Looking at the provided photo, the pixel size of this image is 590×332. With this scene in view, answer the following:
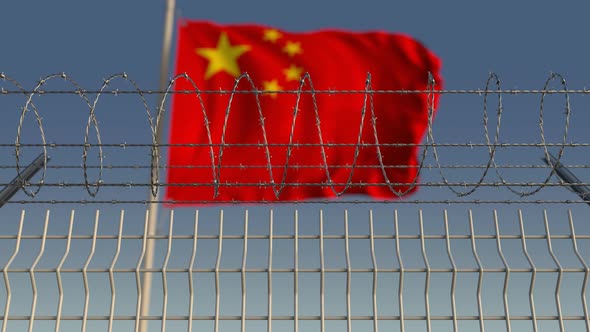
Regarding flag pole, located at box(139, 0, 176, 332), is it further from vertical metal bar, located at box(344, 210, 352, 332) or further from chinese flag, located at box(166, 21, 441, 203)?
vertical metal bar, located at box(344, 210, 352, 332)

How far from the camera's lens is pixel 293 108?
13930mm

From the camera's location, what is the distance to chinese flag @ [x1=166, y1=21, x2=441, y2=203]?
43.5 ft

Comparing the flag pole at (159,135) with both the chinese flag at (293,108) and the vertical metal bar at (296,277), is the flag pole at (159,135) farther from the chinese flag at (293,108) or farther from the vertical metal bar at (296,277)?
the vertical metal bar at (296,277)

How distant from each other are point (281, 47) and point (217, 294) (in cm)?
870

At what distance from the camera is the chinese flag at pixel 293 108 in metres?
13.3

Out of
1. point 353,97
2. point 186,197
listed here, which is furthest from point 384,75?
point 186,197

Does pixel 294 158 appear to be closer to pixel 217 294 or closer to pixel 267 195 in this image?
pixel 267 195

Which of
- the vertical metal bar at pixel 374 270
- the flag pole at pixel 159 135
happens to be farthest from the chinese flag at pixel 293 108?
the vertical metal bar at pixel 374 270

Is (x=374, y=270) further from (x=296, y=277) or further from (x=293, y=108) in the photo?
(x=293, y=108)

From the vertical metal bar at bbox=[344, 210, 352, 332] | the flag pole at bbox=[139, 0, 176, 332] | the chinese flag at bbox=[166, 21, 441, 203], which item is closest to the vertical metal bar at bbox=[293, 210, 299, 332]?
the vertical metal bar at bbox=[344, 210, 352, 332]

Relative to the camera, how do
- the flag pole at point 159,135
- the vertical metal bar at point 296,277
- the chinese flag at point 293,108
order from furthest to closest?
the chinese flag at point 293,108, the flag pole at point 159,135, the vertical metal bar at point 296,277

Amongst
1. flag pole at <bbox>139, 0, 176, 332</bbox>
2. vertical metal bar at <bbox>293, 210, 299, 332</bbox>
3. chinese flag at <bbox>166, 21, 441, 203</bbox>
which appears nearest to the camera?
vertical metal bar at <bbox>293, 210, 299, 332</bbox>

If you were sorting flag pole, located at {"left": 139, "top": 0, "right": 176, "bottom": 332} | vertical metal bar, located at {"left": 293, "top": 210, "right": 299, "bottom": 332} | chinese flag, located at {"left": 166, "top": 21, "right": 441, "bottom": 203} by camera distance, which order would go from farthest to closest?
1. chinese flag, located at {"left": 166, "top": 21, "right": 441, "bottom": 203}
2. flag pole, located at {"left": 139, "top": 0, "right": 176, "bottom": 332}
3. vertical metal bar, located at {"left": 293, "top": 210, "right": 299, "bottom": 332}

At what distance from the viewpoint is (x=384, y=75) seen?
1493 centimetres
